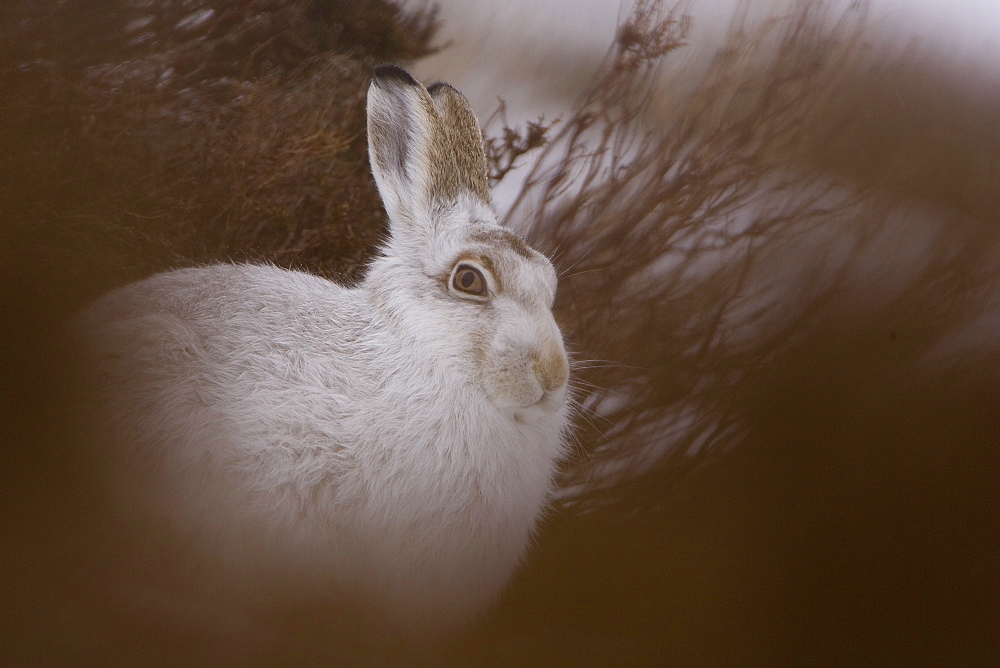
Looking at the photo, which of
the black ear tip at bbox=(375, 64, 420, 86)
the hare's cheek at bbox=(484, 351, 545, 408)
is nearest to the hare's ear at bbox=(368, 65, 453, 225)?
the black ear tip at bbox=(375, 64, 420, 86)

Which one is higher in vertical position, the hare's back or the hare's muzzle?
the hare's muzzle

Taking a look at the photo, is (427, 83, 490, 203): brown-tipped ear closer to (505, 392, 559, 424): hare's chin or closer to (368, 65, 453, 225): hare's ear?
(368, 65, 453, 225): hare's ear

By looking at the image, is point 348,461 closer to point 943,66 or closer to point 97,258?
point 97,258

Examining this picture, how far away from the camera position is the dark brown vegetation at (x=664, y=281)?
535 millimetres

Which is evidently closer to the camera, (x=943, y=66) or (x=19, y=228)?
(x=19, y=228)

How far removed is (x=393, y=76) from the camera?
548 mm

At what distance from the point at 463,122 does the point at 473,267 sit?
12 centimetres

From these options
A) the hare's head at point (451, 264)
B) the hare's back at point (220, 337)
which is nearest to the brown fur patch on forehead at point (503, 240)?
the hare's head at point (451, 264)

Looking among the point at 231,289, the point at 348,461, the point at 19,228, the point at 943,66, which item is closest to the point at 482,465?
the point at 348,461

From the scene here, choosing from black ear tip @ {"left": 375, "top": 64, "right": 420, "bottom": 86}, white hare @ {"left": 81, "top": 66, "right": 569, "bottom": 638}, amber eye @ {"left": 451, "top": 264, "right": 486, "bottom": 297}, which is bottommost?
white hare @ {"left": 81, "top": 66, "right": 569, "bottom": 638}

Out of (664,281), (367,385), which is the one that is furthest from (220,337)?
(664,281)

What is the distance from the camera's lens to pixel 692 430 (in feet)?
2.04

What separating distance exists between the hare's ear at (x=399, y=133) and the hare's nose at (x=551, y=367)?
0.17m

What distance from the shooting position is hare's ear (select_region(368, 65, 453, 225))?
0.55 metres
